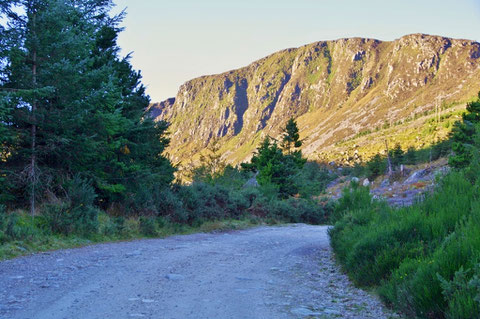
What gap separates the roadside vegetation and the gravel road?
1.49 ft

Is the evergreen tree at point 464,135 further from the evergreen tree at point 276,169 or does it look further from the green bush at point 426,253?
the green bush at point 426,253

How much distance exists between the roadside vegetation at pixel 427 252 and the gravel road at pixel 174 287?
0.45 m

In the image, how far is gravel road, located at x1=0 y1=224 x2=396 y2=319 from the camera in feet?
15.9

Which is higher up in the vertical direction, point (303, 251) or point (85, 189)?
point (85, 189)

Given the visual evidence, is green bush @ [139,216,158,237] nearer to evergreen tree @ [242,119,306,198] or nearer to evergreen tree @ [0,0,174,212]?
evergreen tree @ [0,0,174,212]

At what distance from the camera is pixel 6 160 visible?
43.9ft

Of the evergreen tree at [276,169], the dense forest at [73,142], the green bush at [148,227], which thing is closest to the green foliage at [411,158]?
the evergreen tree at [276,169]

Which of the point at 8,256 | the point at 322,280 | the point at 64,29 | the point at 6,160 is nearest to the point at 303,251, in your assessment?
the point at 322,280

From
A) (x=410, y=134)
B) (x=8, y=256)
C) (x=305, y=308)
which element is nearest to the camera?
(x=305, y=308)

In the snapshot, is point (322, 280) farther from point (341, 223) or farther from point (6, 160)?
point (6, 160)

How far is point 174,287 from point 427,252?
3.70 meters

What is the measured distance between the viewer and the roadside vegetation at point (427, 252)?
3785 mm

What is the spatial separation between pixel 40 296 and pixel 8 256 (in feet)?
13.4

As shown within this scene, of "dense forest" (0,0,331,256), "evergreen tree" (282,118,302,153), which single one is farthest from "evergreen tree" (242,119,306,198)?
"dense forest" (0,0,331,256)
